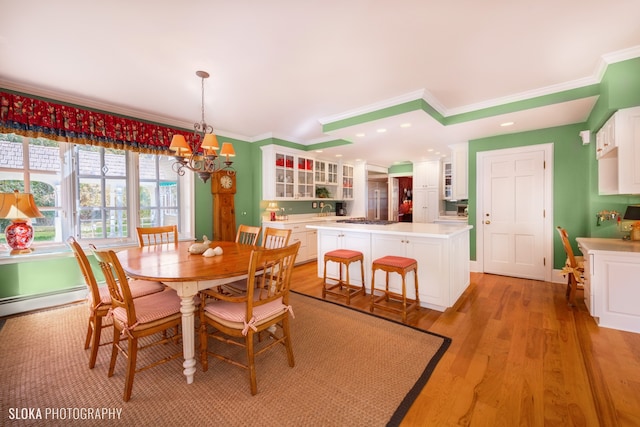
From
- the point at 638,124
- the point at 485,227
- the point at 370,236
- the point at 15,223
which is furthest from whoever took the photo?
the point at 485,227

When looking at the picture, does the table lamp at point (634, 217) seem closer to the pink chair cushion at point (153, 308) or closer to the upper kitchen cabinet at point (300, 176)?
the pink chair cushion at point (153, 308)

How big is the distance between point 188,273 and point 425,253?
2380 mm

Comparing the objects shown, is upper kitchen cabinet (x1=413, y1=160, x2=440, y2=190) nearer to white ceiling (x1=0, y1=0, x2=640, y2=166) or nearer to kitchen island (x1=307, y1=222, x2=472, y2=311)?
white ceiling (x1=0, y1=0, x2=640, y2=166)

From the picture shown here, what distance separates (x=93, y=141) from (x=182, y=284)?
2877mm

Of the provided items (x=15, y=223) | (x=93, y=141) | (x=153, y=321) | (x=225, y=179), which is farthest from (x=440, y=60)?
(x=15, y=223)

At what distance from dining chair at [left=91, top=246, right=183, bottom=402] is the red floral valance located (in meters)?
2.28

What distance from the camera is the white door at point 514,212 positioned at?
3.96 meters

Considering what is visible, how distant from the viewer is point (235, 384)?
1.77 meters

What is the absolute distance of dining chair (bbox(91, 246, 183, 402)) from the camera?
1601mm

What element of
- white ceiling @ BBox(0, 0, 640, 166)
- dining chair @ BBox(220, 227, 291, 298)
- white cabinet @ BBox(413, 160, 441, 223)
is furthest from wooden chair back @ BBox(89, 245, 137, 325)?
white cabinet @ BBox(413, 160, 441, 223)

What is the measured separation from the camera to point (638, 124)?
240 cm

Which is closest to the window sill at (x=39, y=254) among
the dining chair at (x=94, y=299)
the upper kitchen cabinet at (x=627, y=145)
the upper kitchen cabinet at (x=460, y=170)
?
the dining chair at (x=94, y=299)

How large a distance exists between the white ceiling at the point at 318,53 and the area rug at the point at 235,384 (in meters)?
2.52

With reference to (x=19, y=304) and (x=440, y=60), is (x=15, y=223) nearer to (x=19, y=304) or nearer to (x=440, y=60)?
(x=19, y=304)
